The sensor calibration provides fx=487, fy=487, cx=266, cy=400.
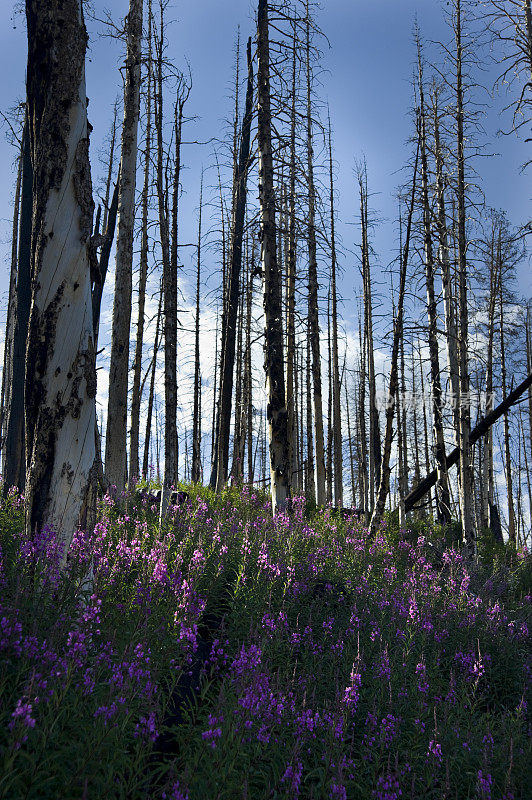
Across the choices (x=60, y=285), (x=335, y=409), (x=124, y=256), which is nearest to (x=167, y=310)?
(x=124, y=256)

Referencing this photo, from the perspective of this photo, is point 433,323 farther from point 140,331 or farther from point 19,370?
point 19,370

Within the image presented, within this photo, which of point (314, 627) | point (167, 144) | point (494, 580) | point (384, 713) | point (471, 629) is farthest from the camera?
point (167, 144)

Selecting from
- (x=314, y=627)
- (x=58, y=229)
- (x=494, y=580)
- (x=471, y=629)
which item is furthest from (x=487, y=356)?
(x=58, y=229)

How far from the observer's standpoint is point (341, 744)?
2682mm

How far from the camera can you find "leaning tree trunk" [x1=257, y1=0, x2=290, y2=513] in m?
8.50

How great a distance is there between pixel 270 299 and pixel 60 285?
506 cm

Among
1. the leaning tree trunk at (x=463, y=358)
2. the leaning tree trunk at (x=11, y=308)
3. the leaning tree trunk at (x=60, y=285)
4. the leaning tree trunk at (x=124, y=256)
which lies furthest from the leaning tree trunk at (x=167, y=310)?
the leaning tree trunk at (x=11, y=308)

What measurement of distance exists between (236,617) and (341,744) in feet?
5.61

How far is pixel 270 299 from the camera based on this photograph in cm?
880

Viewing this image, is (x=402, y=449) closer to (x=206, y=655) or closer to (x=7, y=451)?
(x=7, y=451)

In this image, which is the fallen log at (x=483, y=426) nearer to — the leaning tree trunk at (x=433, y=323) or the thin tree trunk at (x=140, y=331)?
the leaning tree trunk at (x=433, y=323)

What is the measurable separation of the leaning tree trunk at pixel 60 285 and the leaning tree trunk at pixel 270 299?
4559 millimetres

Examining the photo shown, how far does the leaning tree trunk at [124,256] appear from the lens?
9094mm

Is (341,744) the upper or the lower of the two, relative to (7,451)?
lower
